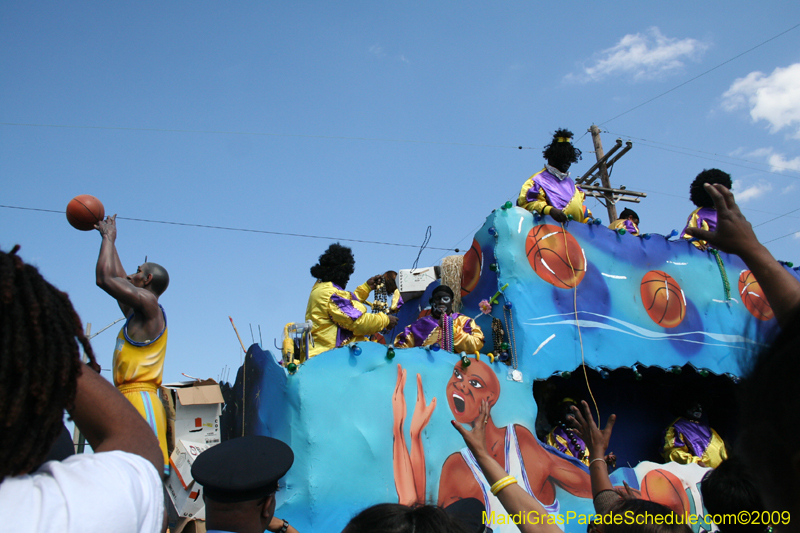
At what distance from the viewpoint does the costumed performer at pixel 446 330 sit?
522 centimetres

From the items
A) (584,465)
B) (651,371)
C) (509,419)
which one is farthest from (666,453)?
(509,419)

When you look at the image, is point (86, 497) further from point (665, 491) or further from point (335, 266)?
point (665, 491)

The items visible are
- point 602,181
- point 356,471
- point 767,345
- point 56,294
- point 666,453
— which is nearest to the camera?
point 767,345

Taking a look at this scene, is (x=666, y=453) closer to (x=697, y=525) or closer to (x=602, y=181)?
(x=697, y=525)

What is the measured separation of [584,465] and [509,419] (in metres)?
0.84

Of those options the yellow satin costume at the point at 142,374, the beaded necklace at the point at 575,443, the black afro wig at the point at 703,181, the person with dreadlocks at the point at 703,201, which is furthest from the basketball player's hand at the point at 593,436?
the black afro wig at the point at 703,181

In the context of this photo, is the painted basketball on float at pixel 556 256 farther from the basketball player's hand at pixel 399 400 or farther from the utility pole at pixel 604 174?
the utility pole at pixel 604 174

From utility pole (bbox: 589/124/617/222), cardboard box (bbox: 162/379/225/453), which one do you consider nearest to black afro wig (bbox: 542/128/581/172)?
cardboard box (bbox: 162/379/225/453)

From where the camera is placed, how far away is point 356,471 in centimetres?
416

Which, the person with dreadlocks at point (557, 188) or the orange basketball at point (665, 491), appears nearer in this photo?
the orange basketball at point (665, 491)

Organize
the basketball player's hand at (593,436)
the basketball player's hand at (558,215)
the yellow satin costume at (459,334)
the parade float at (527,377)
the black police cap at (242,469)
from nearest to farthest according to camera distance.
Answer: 1. the black police cap at (242,469)
2. the basketball player's hand at (593,436)
3. the parade float at (527,377)
4. the yellow satin costume at (459,334)
5. the basketball player's hand at (558,215)

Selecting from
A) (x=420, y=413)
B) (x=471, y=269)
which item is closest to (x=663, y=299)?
(x=471, y=269)

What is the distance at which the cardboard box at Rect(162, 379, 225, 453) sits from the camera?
5.55m

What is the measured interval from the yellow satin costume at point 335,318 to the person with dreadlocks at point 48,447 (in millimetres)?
4281
